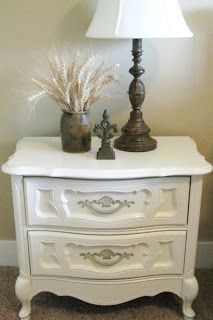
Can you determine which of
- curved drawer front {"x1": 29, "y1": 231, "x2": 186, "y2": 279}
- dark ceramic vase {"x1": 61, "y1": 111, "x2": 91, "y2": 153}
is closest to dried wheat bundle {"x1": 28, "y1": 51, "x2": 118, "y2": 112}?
dark ceramic vase {"x1": 61, "y1": 111, "x2": 91, "y2": 153}

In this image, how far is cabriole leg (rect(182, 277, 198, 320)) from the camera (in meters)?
1.42

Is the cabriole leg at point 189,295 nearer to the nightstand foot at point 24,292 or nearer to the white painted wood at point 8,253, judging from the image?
the nightstand foot at point 24,292

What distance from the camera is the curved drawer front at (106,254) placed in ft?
4.38

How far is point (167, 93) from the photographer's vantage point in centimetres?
156

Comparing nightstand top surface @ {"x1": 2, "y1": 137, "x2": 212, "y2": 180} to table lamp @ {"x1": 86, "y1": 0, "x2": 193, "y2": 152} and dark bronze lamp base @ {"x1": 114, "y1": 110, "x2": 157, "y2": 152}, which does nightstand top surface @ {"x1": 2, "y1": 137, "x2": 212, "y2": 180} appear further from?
table lamp @ {"x1": 86, "y1": 0, "x2": 193, "y2": 152}

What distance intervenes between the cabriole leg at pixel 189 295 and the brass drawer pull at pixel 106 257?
24 centimetres

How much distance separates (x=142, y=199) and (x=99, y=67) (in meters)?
0.54

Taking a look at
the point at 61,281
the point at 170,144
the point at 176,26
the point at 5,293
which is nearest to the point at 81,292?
the point at 61,281

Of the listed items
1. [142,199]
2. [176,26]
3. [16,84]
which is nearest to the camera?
[176,26]

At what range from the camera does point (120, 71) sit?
1523mm

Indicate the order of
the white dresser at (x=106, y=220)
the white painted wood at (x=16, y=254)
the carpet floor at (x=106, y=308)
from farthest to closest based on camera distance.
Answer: the white painted wood at (x=16, y=254), the carpet floor at (x=106, y=308), the white dresser at (x=106, y=220)

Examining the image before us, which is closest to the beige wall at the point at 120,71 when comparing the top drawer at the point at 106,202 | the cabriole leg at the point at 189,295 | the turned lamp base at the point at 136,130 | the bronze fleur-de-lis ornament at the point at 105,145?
the turned lamp base at the point at 136,130

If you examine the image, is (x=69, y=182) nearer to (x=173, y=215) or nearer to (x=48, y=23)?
(x=173, y=215)

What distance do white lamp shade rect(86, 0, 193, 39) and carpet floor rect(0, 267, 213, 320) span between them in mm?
1015
